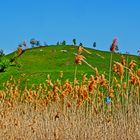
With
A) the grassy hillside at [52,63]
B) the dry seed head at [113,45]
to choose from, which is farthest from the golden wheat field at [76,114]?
the grassy hillside at [52,63]

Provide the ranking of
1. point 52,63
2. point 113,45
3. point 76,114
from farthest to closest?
1. point 52,63
2. point 76,114
3. point 113,45

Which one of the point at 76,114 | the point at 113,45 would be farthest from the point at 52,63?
the point at 113,45

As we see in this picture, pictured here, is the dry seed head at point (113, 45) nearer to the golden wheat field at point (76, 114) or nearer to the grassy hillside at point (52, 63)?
the golden wheat field at point (76, 114)

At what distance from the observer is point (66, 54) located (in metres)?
39.4

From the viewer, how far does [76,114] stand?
8344 mm

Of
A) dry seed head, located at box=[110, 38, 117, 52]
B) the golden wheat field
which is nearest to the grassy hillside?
the golden wheat field

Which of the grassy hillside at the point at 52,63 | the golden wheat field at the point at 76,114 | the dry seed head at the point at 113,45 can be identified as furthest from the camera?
the grassy hillside at the point at 52,63

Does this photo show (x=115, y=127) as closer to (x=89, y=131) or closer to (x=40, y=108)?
(x=89, y=131)

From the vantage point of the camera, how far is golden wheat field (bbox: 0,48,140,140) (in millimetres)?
7656

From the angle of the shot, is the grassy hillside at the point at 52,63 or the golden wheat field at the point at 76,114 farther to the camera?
the grassy hillside at the point at 52,63

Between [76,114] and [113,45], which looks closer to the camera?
[113,45]

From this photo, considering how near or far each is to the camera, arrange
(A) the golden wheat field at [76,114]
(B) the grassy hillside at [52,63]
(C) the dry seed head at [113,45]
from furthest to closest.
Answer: (B) the grassy hillside at [52,63], (A) the golden wheat field at [76,114], (C) the dry seed head at [113,45]

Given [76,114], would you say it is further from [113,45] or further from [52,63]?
[52,63]

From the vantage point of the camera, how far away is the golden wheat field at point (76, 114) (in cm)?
766
